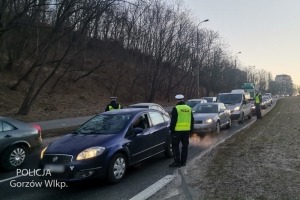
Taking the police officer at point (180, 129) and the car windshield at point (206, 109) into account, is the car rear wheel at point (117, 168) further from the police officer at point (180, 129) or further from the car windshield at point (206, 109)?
the car windshield at point (206, 109)

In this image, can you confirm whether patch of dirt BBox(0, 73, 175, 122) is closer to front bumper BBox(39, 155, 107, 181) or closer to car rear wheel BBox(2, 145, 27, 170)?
car rear wheel BBox(2, 145, 27, 170)

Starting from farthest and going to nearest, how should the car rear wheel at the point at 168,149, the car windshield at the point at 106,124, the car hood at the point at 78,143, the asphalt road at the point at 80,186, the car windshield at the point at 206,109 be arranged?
the car windshield at the point at 206,109
the car rear wheel at the point at 168,149
the car windshield at the point at 106,124
the car hood at the point at 78,143
the asphalt road at the point at 80,186

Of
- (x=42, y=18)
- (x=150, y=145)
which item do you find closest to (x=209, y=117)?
(x=150, y=145)

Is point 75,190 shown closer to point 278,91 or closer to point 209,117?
point 209,117

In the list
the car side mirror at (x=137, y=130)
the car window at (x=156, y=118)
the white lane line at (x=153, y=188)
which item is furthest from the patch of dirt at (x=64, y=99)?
the white lane line at (x=153, y=188)

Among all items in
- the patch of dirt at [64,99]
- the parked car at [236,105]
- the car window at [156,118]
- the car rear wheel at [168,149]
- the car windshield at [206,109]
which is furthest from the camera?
the patch of dirt at [64,99]

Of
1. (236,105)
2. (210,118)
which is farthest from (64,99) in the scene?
(210,118)

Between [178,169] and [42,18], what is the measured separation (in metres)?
27.8

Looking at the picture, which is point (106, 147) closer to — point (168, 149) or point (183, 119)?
point (183, 119)

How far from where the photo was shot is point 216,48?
214ft

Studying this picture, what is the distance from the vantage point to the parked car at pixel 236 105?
21.4 m

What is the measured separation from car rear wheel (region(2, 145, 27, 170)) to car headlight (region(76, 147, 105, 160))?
2.86 metres

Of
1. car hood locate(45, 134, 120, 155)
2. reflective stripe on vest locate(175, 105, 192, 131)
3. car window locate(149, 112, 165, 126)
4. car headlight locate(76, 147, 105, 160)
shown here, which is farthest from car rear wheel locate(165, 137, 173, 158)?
car headlight locate(76, 147, 105, 160)

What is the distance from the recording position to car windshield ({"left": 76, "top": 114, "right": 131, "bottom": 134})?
318 inches
